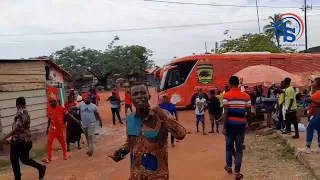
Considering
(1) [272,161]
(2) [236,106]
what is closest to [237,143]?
(2) [236,106]

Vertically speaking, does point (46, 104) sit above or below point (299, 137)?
above

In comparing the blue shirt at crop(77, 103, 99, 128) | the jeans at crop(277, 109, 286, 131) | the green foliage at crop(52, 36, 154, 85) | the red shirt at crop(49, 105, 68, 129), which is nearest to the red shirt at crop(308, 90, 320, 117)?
the jeans at crop(277, 109, 286, 131)

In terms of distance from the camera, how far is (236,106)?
6.43 metres

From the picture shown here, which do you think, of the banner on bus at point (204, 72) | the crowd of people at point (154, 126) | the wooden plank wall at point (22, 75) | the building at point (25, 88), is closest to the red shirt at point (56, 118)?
the crowd of people at point (154, 126)

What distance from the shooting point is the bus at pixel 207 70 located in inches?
809

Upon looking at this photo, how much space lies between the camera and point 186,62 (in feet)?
68.3

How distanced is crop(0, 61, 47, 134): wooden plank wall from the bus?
901 centimetres

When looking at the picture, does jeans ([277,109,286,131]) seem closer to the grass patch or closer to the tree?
the grass patch

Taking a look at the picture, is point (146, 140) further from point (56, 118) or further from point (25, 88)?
point (25, 88)

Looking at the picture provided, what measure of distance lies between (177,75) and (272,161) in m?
13.3

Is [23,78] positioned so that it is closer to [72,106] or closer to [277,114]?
[72,106]

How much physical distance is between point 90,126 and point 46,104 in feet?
13.0

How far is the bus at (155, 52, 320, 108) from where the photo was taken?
809 inches

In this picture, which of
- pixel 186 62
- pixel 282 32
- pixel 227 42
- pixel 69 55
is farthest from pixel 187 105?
pixel 69 55
